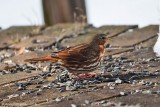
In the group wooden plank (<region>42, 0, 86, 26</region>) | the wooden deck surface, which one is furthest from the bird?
wooden plank (<region>42, 0, 86, 26</region>)

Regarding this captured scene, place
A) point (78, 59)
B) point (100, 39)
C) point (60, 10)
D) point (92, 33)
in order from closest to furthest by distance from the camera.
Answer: point (78, 59) → point (100, 39) → point (92, 33) → point (60, 10)

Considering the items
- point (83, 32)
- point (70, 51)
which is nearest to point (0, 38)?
point (83, 32)

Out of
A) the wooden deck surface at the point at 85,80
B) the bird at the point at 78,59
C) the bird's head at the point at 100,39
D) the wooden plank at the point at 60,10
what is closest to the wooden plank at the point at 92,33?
the wooden deck surface at the point at 85,80

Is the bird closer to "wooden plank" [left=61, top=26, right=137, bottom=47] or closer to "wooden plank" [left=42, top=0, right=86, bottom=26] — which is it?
"wooden plank" [left=61, top=26, right=137, bottom=47]

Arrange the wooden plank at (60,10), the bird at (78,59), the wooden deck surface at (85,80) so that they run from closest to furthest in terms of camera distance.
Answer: the wooden deck surface at (85,80) < the bird at (78,59) < the wooden plank at (60,10)

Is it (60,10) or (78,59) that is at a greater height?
(60,10)

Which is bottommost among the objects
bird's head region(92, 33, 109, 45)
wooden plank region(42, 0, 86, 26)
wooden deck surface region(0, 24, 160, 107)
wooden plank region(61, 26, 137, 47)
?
wooden deck surface region(0, 24, 160, 107)

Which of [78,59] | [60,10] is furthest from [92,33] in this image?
[78,59]

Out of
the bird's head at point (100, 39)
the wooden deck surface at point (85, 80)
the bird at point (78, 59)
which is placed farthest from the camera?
the bird's head at point (100, 39)

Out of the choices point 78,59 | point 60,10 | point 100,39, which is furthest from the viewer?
point 60,10

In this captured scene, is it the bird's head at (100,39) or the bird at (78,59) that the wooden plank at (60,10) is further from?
the bird at (78,59)

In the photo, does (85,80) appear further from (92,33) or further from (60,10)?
(60,10)
